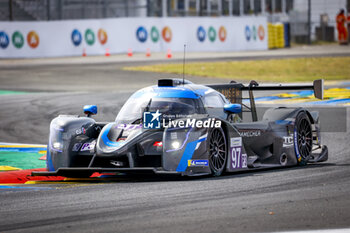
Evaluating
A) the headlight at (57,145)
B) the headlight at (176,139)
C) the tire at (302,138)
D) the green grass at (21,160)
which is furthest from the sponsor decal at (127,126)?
the tire at (302,138)

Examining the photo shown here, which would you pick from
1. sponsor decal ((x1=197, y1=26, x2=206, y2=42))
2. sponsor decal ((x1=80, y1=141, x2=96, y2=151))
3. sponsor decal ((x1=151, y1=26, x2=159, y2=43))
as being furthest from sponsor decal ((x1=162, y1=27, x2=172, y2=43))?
sponsor decal ((x1=80, y1=141, x2=96, y2=151))

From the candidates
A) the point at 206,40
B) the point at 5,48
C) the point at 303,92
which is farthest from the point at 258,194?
the point at 206,40

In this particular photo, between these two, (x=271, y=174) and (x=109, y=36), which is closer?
(x=271, y=174)

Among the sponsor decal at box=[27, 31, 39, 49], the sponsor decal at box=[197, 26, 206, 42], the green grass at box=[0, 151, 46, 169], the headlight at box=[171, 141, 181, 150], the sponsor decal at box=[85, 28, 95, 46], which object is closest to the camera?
the headlight at box=[171, 141, 181, 150]

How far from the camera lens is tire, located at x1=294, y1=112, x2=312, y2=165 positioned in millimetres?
12062

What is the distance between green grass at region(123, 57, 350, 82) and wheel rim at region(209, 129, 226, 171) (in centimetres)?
1888

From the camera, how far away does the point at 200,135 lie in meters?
10.2

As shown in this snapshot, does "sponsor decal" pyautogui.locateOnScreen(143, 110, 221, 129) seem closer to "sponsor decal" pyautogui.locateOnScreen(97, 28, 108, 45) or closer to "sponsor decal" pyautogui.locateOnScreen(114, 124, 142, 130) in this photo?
"sponsor decal" pyautogui.locateOnScreen(114, 124, 142, 130)

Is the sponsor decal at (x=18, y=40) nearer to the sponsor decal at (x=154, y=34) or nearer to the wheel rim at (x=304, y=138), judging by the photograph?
the sponsor decal at (x=154, y=34)

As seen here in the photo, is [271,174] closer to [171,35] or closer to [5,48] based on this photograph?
[5,48]

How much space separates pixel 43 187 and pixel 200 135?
2.05 meters

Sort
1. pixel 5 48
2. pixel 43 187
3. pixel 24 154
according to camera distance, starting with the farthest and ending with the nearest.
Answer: pixel 5 48
pixel 24 154
pixel 43 187

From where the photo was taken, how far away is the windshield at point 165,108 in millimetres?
10766

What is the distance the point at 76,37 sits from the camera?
42.7m
